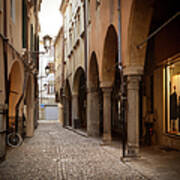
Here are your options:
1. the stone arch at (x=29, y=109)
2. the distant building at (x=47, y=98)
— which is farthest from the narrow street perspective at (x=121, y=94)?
the distant building at (x=47, y=98)

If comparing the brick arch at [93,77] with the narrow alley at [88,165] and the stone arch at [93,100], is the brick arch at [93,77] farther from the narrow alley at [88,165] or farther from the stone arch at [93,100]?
the narrow alley at [88,165]

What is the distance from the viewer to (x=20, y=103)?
1474cm

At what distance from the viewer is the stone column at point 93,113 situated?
56.6ft

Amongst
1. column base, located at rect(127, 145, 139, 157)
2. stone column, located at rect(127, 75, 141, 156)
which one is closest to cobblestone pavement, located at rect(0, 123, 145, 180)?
column base, located at rect(127, 145, 139, 157)

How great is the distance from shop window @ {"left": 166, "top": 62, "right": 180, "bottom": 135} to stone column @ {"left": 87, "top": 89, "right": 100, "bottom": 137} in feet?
18.6

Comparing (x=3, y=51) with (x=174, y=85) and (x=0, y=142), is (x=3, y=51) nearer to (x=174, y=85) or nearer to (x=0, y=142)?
(x=0, y=142)

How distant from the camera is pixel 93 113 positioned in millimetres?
17484

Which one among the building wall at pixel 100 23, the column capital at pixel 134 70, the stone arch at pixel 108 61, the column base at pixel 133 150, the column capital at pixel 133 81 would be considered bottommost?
the column base at pixel 133 150

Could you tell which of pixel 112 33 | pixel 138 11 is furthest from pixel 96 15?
pixel 138 11

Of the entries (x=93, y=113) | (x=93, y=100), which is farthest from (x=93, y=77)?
(x=93, y=113)

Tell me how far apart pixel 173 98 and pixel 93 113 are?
248 inches

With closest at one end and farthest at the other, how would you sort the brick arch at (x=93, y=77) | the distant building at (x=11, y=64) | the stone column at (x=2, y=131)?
the stone column at (x=2, y=131)
the distant building at (x=11, y=64)
the brick arch at (x=93, y=77)

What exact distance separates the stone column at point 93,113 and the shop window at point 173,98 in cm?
567

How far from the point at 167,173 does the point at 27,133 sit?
12.9m
